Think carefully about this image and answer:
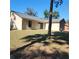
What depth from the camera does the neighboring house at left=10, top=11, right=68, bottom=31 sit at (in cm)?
182

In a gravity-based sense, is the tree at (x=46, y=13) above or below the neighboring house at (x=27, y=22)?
above

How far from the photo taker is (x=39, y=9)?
6.07 feet

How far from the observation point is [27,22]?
190 centimetres

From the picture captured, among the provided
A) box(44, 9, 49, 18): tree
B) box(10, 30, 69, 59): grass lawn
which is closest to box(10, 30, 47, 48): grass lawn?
box(10, 30, 69, 59): grass lawn

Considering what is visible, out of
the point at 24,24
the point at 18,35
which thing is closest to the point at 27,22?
the point at 24,24

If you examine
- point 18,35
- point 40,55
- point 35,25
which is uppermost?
point 35,25

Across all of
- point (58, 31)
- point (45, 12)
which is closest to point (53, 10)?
point (45, 12)

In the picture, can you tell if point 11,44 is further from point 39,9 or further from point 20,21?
point 39,9

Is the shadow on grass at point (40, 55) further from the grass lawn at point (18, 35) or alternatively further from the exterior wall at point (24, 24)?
the exterior wall at point (24, 24)

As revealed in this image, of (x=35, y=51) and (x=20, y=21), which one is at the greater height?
(x=20, y=21)

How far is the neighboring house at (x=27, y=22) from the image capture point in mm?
1825

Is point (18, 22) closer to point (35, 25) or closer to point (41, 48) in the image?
point (35, 25)

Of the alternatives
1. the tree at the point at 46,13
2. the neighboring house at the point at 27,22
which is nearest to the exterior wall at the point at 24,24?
the neighboring house at the point at 27,22
